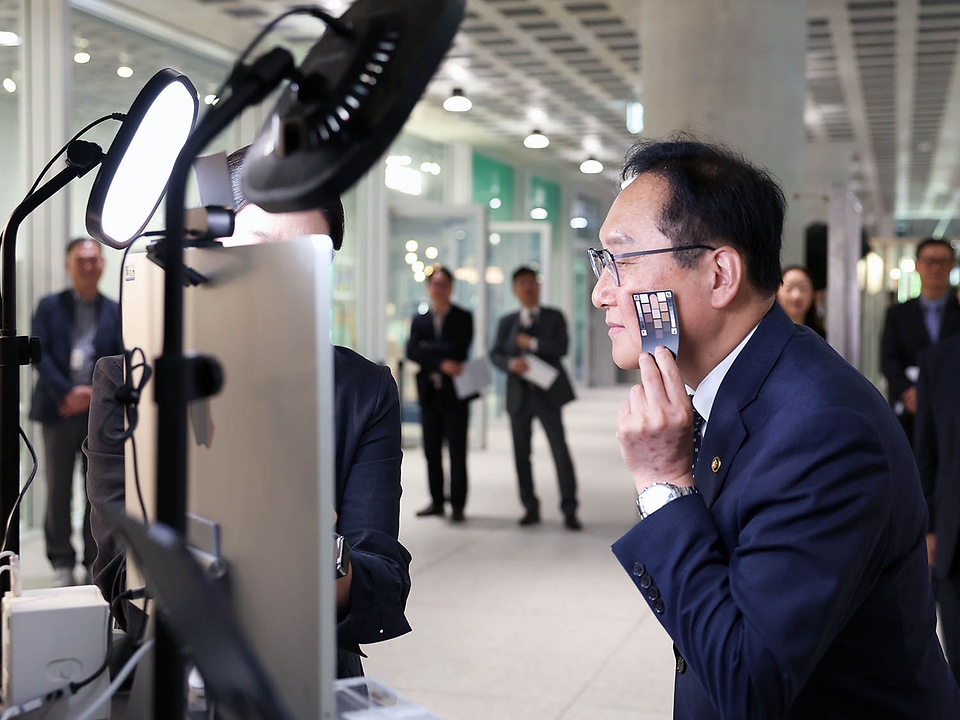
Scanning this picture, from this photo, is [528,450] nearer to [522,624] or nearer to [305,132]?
[522,624]

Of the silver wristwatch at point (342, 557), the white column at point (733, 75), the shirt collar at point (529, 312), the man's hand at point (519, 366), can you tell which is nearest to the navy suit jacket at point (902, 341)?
the white column at point (733, 75)

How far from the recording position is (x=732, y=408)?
144 cm

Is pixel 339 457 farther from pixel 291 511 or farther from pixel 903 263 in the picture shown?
pixel 903 263

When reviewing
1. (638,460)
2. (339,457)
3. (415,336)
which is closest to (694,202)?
(638,460)

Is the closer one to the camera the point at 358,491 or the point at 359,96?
the point at 359,96

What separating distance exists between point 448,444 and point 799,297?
3.20 meters

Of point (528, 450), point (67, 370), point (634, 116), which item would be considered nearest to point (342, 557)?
point (67, 370)

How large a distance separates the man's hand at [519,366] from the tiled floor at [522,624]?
1.07 meters

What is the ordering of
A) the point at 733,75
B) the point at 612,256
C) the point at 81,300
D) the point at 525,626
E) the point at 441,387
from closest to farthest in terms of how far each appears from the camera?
1. the point at 612,256
2. the point at 525,626
3. the point at 81,300
4. the point at 733,75
5. the point at 441,387

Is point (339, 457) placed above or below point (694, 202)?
below

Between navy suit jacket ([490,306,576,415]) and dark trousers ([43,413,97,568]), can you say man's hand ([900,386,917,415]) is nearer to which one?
navy suit jacket ([490,306,576,415])

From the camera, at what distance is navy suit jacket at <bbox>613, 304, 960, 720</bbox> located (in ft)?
3.97

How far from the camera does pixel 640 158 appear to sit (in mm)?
1612

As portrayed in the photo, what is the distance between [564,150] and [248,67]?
14920 mm
